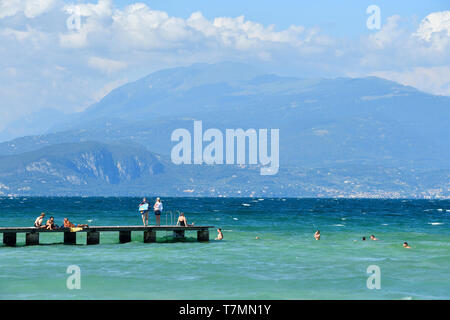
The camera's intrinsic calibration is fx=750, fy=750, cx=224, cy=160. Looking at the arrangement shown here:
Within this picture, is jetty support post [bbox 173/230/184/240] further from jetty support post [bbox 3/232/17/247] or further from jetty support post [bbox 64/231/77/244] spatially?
jetty support post [bbox 3/232/17/247]

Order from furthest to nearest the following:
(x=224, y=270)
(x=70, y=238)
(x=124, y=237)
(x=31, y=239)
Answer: (x=124, y=237) → (x=70, y=238) → (x=31, y=239) → (x=224, y=270)

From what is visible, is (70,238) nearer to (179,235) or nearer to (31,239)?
(31,239)

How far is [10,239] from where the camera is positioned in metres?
55.7

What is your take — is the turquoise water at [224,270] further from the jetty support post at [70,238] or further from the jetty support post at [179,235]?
the jetty support post at [70,238]

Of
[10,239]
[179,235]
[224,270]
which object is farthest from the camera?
[179,235]

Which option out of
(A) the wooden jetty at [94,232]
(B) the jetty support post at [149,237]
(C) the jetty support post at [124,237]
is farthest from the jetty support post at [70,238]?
(B) the jetty support post at [149,237]

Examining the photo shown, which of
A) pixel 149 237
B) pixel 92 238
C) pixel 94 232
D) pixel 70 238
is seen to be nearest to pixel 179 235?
pixel 149 237

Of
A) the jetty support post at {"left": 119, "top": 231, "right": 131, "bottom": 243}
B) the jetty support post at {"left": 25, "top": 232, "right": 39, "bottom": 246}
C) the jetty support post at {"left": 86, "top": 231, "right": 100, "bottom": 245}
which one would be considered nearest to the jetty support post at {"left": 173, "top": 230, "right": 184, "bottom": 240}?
the jetty support post at {"left": 119, "top": 231, "right": 131, "bottom": 243}

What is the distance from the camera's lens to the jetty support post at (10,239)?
181 feet

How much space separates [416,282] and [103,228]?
80.9 ft

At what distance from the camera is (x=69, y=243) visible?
5769 centimetres

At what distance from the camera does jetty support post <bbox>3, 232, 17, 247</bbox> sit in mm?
55281
